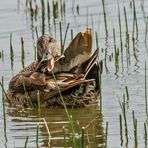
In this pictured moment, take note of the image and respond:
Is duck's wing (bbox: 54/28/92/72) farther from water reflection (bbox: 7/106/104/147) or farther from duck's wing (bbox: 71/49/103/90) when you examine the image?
water reflection (bbox: 7/106/104/147)

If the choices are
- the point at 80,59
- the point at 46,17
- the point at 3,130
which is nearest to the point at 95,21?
the point at 46,17

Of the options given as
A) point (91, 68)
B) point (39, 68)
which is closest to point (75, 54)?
point (91, 68)

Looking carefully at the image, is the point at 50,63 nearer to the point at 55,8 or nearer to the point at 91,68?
the point at 91,68

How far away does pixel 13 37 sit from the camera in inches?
584

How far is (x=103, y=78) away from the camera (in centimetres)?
1267

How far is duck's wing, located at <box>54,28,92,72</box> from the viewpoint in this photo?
11477 millimetres

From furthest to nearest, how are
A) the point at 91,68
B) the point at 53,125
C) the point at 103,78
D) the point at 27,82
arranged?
1. the point at 103,78
2. the point at 27,82
3. the point at 91,68
4. the point at 53,125

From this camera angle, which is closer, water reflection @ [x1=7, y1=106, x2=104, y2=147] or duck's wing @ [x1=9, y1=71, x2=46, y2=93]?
water reflection @ [x1=7, y1=106, x2=104, y2=147]

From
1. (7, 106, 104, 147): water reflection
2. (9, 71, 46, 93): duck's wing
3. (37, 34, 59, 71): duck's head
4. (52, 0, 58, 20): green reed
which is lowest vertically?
(7, 106, 104, 147): water reflection

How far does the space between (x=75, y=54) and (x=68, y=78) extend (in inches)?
14.6

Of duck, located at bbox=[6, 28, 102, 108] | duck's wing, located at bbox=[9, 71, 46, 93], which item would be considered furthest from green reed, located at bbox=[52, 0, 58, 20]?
duck, located at bbox=[6, 28, 102, 108]

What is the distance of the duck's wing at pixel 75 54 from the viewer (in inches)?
452

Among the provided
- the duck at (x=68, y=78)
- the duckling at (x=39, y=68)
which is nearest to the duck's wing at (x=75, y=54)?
the duck at (x=68, y=78)

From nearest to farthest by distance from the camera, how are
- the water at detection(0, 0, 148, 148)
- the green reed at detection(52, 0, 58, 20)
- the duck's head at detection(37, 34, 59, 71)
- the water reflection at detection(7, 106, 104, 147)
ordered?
the water reflection at detection(7, 106, 104, 147), the water at detection(0, 0, 148, 148), the duck's head at detection(37, 34, 59, 71), the green reed at detection(52, 0, 58, 20)
